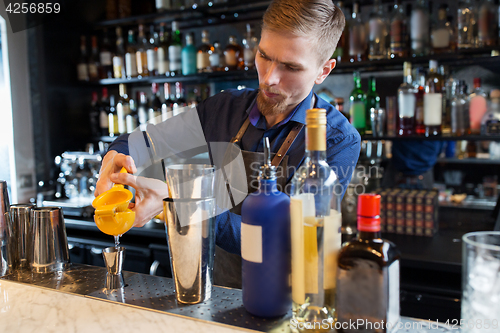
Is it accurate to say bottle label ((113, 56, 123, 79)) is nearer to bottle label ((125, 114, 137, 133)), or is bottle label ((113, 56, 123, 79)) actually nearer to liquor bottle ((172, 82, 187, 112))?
bottle label ((125, 114, 137, 133))

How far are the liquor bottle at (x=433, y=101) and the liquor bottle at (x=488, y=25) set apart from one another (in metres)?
0.23

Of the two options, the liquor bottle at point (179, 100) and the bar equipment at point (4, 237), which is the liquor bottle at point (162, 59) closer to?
the liquor bottle at point (179, 100)

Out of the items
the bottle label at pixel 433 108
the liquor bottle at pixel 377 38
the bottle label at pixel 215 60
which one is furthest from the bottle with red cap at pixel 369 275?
the bottle label at pixel 215 60

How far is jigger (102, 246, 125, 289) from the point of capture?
35.5 inches

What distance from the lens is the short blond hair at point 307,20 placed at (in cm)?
114

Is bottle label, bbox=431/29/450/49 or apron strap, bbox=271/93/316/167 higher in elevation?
bottle label, bbox=431/29/450/49

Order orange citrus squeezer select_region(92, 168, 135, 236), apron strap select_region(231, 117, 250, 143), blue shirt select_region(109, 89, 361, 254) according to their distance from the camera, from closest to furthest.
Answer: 1. orange citrus squeezer select_region(92, 168, 135, 236)
2. blue shirt select_region(109, 89, 361, 254)
3. apron strap select_region(231, 117, 250, 143)

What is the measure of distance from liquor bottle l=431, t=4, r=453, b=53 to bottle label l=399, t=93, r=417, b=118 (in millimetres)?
274

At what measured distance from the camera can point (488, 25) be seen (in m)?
1.92

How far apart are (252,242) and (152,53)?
2354mm

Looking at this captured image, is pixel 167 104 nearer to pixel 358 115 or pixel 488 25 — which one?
pixel 358 115

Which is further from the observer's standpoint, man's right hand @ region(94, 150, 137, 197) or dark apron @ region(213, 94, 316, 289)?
dark apron @ region(213, 94, 316, 289)

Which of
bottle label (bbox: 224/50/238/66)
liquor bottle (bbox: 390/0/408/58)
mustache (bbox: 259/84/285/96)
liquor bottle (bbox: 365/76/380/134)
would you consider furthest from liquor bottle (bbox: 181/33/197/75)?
mustache (bbox: 259/84/285/96)

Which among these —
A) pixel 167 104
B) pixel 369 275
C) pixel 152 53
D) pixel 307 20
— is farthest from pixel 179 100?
pixel 369 275
